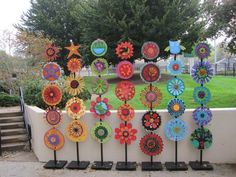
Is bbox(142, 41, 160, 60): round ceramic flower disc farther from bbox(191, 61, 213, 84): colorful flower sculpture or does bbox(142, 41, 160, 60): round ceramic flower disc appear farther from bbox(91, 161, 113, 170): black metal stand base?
bbox(91, 161, 113, 170): black metal stand base

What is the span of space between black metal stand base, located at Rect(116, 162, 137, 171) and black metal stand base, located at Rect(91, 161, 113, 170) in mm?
152

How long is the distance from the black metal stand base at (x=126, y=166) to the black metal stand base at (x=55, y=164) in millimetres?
1061

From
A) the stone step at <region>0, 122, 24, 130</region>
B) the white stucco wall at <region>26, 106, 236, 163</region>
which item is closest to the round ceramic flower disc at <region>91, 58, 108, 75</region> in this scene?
the white stucco wall at <region>26, 106, 236, 163</region>

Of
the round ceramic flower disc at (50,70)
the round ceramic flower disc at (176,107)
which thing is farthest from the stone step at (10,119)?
the round ceramic flower disc at (176,107)

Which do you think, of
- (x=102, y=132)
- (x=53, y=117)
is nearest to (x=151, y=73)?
(x=102, y=132)

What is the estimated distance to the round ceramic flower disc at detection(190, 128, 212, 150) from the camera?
16.1 feet

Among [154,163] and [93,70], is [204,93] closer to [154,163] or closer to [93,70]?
[154,163]

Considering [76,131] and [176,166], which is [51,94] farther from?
[176,166]

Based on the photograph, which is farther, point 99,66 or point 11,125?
point 11,125

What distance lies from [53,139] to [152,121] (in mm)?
1945

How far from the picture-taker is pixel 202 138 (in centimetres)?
491

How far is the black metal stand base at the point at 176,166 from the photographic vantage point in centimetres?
479

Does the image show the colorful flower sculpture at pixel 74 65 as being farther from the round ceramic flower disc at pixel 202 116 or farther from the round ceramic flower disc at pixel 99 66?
the round ceramic flower disc at pixel 202 116

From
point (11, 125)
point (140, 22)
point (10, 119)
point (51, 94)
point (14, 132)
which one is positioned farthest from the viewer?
point (140, 22)
